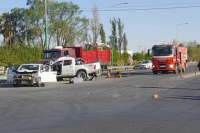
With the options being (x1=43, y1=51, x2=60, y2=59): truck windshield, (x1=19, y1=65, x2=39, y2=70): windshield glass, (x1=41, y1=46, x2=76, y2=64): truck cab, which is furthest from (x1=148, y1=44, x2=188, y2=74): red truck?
(x1=19, y1=65, x2=39, y2=70): windshield glass

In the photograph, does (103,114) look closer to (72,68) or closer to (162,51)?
(72,68)

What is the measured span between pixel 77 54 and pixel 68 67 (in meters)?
5.49

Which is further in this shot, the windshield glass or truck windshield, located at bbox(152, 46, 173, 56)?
truck windshield, located at bbox(152, 46, 173, 56)

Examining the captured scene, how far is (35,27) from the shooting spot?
6600 centimetres

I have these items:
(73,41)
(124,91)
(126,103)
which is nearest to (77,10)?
(73,41)

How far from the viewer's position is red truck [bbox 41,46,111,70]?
29.5 m

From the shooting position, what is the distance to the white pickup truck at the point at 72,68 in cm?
2709

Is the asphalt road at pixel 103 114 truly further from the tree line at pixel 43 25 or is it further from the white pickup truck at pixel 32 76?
the tree line at pixel 43 25

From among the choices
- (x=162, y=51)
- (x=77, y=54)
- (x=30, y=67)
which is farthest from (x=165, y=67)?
(x=30, y=67)

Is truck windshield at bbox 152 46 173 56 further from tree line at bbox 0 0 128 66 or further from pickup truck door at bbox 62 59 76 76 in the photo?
tree line at bbox 0 0 128 66

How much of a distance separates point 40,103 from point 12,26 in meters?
53.6

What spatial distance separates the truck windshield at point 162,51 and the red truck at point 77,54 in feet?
14.8

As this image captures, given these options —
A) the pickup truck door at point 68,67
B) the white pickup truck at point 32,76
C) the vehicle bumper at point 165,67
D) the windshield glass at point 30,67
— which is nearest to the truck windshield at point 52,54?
the pickup truck door at point 68,67

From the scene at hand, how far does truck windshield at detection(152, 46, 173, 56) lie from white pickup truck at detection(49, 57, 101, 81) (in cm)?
848
